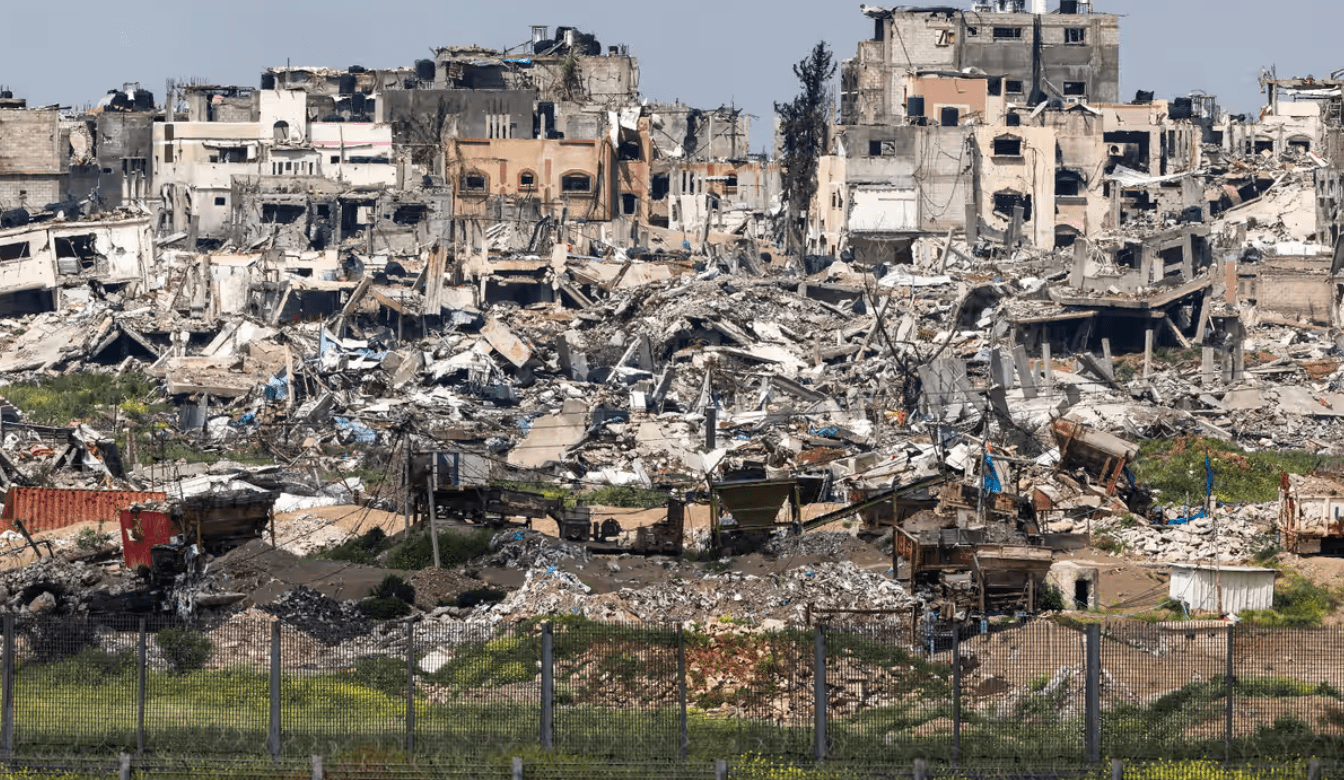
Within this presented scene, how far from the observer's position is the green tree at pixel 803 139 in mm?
69312

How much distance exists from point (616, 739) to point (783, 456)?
76.1ft

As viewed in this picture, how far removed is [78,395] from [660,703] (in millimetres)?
34486

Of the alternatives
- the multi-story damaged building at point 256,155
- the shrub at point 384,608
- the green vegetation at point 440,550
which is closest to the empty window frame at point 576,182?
the multi-story damaged building at point 256,155

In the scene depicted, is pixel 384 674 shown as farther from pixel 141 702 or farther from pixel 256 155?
pixel 256 155

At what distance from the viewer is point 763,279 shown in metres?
58.3

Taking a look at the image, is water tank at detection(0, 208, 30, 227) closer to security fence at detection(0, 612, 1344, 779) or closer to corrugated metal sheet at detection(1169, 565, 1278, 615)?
corrugated metal sheet at detection(1169, 565, 1278, 615)

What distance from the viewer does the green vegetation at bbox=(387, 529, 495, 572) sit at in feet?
94.1

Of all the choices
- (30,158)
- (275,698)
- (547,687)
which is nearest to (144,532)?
(275,698)

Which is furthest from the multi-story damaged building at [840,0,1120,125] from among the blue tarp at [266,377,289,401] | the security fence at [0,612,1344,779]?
the security fence at [0,612,1344,779]

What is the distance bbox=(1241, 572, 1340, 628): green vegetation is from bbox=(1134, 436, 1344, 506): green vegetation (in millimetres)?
8207

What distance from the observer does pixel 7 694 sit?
16203 millimetres

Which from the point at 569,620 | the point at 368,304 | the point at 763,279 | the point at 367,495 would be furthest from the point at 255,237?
the point at 569,620

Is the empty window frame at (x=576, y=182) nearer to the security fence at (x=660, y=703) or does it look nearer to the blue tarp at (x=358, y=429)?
the blue tarp at (x=358, y=429)

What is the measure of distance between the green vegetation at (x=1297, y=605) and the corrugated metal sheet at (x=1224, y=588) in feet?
0.63
